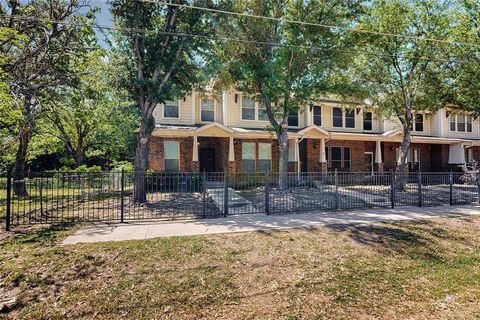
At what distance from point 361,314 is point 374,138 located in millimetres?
18278

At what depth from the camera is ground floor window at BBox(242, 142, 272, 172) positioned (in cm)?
1875

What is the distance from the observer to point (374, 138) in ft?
64.7

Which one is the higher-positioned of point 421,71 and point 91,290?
point 421,71

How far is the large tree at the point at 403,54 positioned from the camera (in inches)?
539

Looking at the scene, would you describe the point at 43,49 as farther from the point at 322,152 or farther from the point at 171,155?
the point at 322,152

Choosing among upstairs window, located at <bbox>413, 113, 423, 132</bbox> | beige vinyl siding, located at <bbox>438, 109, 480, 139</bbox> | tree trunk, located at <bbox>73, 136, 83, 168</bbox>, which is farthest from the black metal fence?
beige vinyl siding, located at <bbox>438, 109, 480, 139</bbox>

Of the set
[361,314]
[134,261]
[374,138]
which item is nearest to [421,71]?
[374,138]

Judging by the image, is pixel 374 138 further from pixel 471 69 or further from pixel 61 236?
pixel 61 236

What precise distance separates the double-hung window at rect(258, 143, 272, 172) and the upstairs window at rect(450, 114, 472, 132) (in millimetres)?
17025

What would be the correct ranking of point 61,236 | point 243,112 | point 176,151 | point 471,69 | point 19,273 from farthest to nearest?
point 243,112, point 176,151, point 471,69, point 61,236, point 19,273

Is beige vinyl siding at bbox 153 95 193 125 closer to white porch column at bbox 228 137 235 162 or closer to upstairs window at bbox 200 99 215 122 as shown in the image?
upstairs window at bbox 200 99 215 122

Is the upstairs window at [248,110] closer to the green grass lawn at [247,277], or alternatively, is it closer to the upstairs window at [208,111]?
the upstairs window at [208,111]

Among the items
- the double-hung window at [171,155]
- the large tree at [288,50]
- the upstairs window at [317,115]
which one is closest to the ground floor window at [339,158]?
the upstairs window at [317,115]

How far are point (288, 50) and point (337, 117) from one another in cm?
1058
